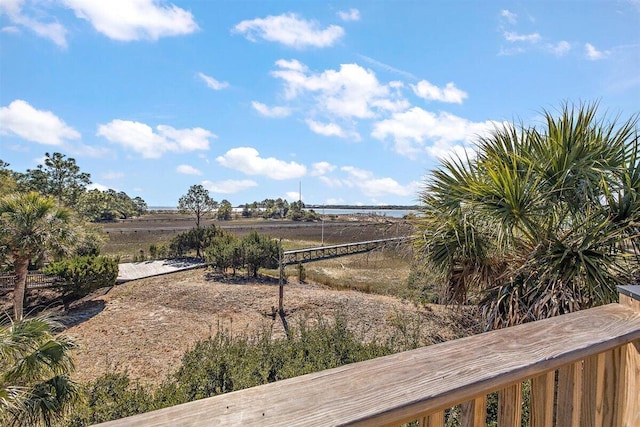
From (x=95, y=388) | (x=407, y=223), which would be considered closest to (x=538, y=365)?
(x=407, y=223)

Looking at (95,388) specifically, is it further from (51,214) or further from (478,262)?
(51,214)

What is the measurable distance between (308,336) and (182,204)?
18476mm

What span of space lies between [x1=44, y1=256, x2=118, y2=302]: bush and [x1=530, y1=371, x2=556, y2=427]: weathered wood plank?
492 inches

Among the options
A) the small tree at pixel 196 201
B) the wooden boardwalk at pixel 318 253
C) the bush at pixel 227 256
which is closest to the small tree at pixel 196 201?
the small tree at pixel 196 201

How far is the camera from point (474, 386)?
555mm

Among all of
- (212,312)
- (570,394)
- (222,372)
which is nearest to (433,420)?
(570,394)

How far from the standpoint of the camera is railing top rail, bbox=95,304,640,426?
1.39 ft

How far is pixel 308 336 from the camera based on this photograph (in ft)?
19.1

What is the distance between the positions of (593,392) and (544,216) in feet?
9.88

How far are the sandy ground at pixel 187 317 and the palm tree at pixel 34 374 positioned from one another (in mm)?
2623

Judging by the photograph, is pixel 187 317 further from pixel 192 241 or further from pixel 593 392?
pixel 192 241

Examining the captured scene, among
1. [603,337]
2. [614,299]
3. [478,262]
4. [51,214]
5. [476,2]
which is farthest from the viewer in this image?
[51,214]

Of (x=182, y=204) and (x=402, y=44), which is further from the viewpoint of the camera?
(x=182, y=204)

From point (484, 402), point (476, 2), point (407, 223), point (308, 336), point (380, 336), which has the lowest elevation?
point (380, 336)
